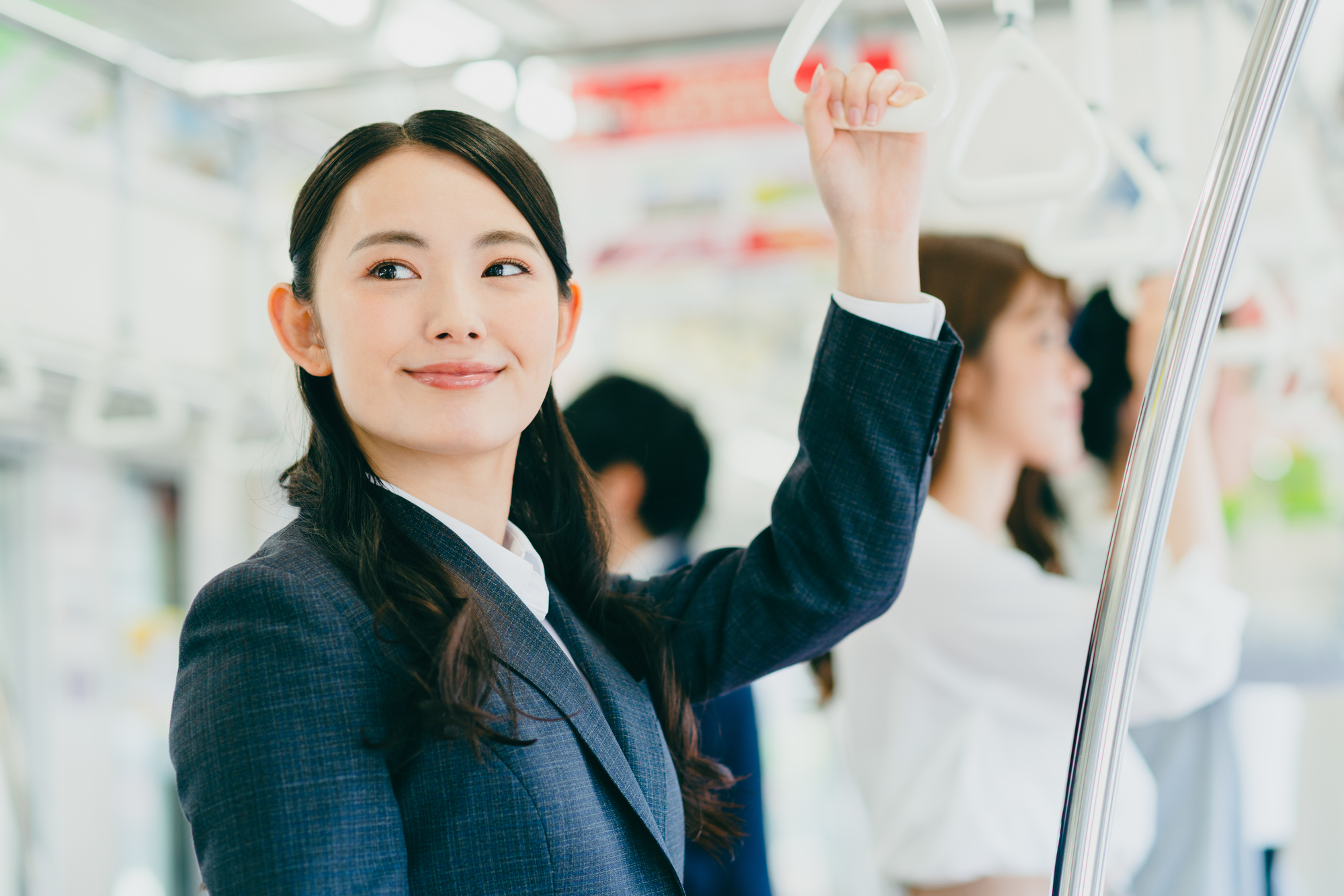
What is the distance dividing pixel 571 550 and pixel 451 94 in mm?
3378

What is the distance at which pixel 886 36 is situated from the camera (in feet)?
11.1

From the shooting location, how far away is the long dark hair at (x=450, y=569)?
862 mm

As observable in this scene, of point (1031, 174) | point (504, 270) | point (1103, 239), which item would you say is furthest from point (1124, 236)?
point (504, 270)

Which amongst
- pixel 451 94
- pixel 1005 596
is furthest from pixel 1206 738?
pixel 451 94

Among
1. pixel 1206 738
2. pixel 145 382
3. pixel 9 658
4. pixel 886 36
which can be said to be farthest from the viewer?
pixel 9 658

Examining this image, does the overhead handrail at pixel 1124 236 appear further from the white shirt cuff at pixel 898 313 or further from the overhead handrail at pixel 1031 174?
the white shirt cuff at pixel 898 313

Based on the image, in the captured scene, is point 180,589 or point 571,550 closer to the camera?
point 571,550

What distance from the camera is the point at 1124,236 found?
1.66m

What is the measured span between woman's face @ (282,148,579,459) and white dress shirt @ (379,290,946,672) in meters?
0.06

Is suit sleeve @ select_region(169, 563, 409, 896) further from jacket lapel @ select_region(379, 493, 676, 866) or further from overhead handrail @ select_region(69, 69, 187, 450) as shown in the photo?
overhead handrail @ select_region(69, 69, 187, 450)

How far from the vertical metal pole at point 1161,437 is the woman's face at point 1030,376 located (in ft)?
3.46

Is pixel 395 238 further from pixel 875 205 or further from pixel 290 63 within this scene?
pixel 290 63

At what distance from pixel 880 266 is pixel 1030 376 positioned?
0.88 m

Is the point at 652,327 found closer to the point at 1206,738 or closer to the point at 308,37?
the point at 308,37
